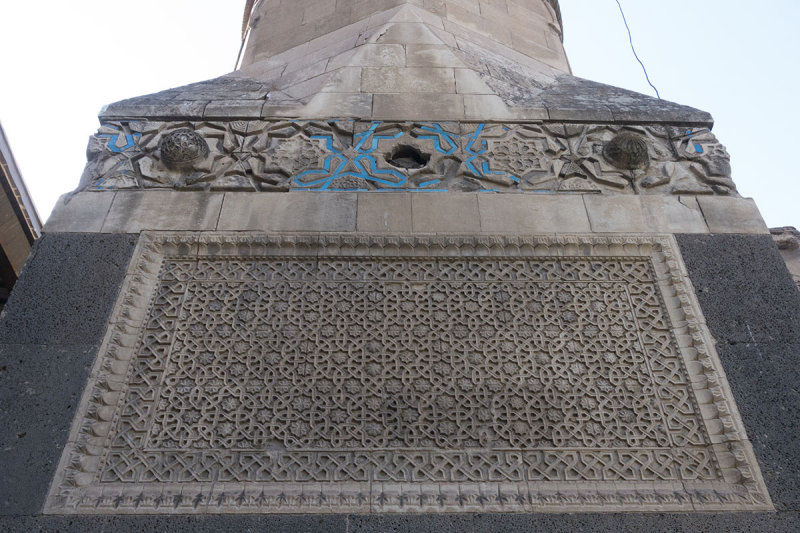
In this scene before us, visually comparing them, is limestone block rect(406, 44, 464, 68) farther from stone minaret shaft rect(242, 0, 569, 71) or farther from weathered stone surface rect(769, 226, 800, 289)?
weathered stone surface rect(769, 226, 800, 289)

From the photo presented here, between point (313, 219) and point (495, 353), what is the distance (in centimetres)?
122

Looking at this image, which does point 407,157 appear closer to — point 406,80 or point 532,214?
point 406,80

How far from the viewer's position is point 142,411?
9.32ft

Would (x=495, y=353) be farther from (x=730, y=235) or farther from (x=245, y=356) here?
(x=730, y=235)

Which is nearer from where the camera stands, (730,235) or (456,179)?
(730,235)

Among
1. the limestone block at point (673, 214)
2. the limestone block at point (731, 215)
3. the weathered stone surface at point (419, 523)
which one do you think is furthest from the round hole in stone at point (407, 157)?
the weathered stone surface at point (419, 523)

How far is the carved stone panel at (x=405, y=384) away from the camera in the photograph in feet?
8.61

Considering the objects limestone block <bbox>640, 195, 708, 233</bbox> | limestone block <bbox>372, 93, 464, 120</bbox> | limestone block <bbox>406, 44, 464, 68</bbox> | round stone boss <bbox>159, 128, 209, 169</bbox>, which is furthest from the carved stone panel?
limestone block <bbox>406, 44, 464, 68</bbox>

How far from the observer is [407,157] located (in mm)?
3934

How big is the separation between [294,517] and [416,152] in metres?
2.21

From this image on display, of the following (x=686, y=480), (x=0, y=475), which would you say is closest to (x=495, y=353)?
(x=686, y=480)

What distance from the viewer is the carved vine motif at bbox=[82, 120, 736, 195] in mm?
3736

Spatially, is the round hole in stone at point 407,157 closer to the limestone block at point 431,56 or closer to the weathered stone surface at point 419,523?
the limestone block at point 431,56

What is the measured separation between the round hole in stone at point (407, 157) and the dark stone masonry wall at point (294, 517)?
1.50m
